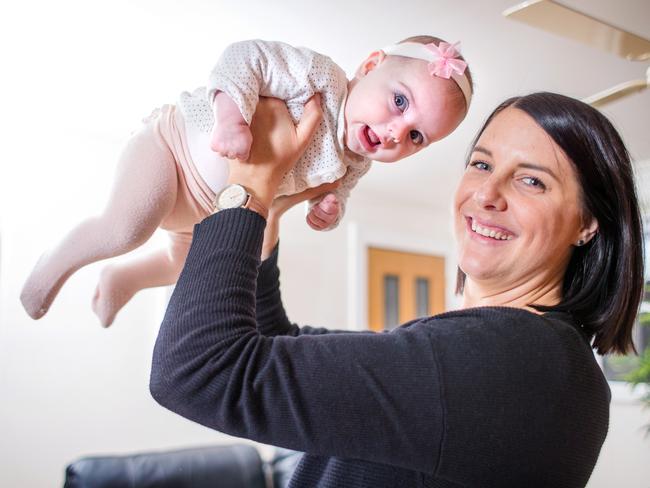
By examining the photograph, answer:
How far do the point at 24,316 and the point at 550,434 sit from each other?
8.40ft

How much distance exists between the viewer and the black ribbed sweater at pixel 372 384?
633 millimetres

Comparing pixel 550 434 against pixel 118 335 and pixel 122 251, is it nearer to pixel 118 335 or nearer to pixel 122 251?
pixel 122 251

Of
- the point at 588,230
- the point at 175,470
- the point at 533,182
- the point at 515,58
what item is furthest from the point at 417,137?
the point at 175,470

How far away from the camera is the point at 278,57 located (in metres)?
0.84

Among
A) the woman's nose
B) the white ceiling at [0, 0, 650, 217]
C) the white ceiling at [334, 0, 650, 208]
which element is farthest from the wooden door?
the woman's nose

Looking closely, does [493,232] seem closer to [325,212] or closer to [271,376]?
[325,212]

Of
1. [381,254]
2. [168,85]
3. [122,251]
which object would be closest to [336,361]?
[122,251]

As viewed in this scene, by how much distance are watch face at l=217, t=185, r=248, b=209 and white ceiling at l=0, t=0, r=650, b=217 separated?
1.24 metres

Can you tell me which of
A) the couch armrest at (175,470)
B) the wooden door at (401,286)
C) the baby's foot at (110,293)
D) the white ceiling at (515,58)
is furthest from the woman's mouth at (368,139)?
the wooden door at (401,286)

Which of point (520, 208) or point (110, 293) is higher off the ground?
point (520, 208)

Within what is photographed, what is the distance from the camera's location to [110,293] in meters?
1.00

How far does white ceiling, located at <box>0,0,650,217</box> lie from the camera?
178 centimetres

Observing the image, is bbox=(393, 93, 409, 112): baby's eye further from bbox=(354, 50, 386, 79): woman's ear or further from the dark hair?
the dark hair

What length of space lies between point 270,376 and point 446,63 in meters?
0.51
